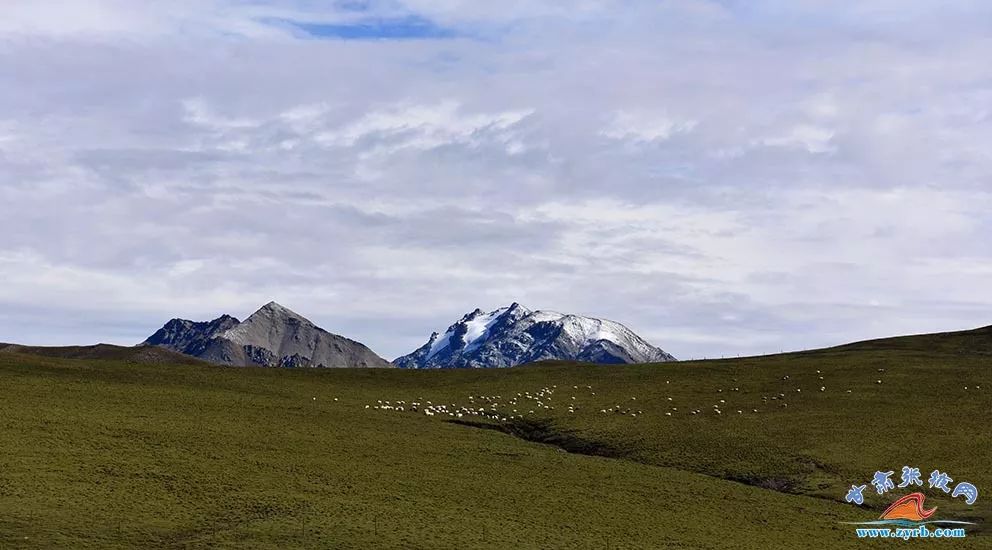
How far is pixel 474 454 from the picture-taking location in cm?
7781

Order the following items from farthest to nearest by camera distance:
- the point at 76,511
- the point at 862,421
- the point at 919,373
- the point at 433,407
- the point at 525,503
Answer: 1. the point at 919,373
2. the point at 433,407
3. the point at 862,421
4. the point at 525,503
5. the point at 76,511

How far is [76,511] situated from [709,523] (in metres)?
35.8

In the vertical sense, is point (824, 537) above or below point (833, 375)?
below

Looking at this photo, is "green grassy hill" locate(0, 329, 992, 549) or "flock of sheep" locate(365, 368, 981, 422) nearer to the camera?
"green grassy hill" locate(0, 329, 992, 549)

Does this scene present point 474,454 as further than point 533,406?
No

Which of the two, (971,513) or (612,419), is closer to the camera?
(971,513)

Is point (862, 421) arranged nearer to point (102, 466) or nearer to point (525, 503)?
point (525, 503)

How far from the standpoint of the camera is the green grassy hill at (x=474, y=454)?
5653 centimetres

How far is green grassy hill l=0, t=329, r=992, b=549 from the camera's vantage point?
5653 centimetres

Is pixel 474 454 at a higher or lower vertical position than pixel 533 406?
lower

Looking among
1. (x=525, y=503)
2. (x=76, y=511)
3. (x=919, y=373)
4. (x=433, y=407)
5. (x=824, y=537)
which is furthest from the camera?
(x=919, y=373)

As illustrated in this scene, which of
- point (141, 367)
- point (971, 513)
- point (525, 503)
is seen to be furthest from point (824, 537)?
point (141, 367)

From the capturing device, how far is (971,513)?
6438 cm

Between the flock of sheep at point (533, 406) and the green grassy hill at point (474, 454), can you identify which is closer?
the green grassy hill at point (474, 454)
